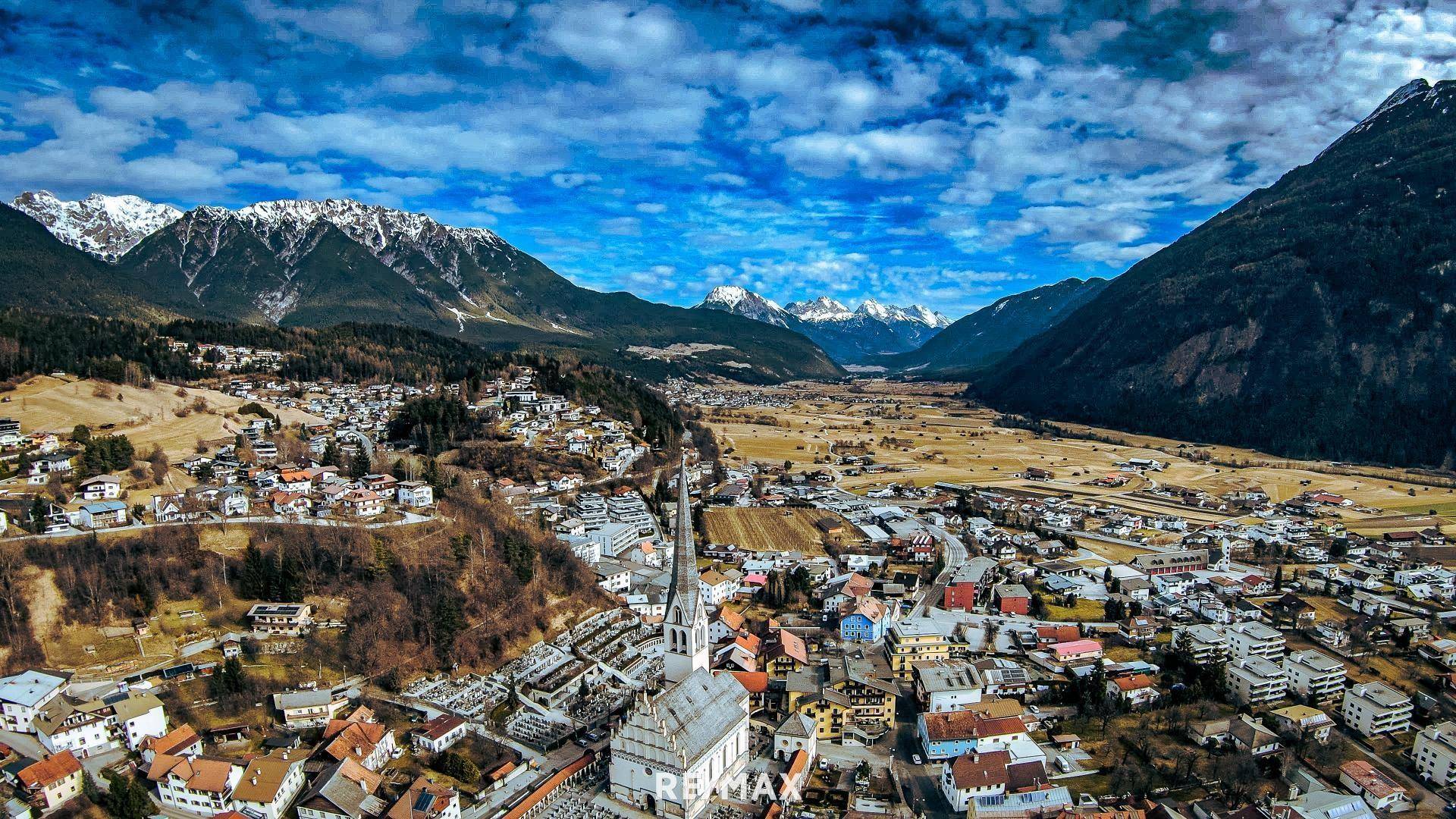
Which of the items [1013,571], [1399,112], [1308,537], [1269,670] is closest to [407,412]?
[1013,571]

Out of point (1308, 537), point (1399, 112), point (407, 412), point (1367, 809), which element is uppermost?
point (1399, 112)

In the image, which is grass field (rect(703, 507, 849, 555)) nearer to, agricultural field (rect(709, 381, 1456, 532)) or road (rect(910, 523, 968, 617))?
road (rect(910, 523, 968, 617))

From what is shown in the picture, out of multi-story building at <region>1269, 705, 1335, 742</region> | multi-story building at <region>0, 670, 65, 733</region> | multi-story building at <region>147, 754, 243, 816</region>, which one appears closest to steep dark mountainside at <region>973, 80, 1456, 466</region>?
multi-story building at <region>1269, 705, 1335, 742</region>

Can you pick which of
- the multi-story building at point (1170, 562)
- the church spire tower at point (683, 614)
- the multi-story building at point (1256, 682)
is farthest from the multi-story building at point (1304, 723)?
the church spire tower at point (683, 614)

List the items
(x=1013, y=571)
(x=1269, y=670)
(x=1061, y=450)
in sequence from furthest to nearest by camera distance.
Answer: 1. (x=1061, y=450)
2. (x=1013, y=571)
3. (x=1269, y=670)

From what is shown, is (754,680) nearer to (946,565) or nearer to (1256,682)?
(1256,682)

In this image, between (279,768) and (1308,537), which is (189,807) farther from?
(1308,537)
